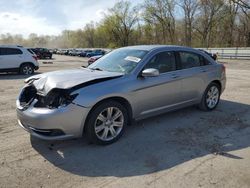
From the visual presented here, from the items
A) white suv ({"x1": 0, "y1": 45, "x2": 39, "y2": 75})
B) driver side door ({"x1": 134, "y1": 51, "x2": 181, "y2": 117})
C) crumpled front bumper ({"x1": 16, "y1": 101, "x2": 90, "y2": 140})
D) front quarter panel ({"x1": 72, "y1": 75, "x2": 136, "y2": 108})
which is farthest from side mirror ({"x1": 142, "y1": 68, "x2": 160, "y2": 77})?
white suv ({"x1": 0, "y1": 45, "x2": 39, "y2": 75})

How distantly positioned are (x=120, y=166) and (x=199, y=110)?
3.54 m

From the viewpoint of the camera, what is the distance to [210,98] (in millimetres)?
7109

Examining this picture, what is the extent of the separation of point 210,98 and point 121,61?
2619mm

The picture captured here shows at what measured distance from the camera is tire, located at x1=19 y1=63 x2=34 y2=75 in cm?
1650

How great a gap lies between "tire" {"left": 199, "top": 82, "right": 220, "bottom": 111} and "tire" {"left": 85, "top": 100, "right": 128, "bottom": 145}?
8.34 feet

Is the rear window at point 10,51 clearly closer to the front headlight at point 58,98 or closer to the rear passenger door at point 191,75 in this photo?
the rear passenger door at point 191,75

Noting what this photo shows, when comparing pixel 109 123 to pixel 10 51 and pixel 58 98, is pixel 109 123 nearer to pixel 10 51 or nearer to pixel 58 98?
pixel 58 98

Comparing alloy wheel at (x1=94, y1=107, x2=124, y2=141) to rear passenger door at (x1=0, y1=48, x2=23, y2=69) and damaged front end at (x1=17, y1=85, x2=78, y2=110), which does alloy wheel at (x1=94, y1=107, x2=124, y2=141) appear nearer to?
damaged front end at (x1=17, y1=85, x2=78, y2=110)

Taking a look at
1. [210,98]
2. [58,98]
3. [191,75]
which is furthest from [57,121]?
[210,98]

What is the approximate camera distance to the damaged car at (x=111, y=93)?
175 inches

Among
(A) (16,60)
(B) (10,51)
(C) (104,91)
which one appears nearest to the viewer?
(C) (104,91)

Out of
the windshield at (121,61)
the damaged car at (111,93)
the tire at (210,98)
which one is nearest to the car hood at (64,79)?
the damaged car at (111,93)

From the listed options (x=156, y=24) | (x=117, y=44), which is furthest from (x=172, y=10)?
(x=117, y=44)

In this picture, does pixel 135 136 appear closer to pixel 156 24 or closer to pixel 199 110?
pixel 199 110
